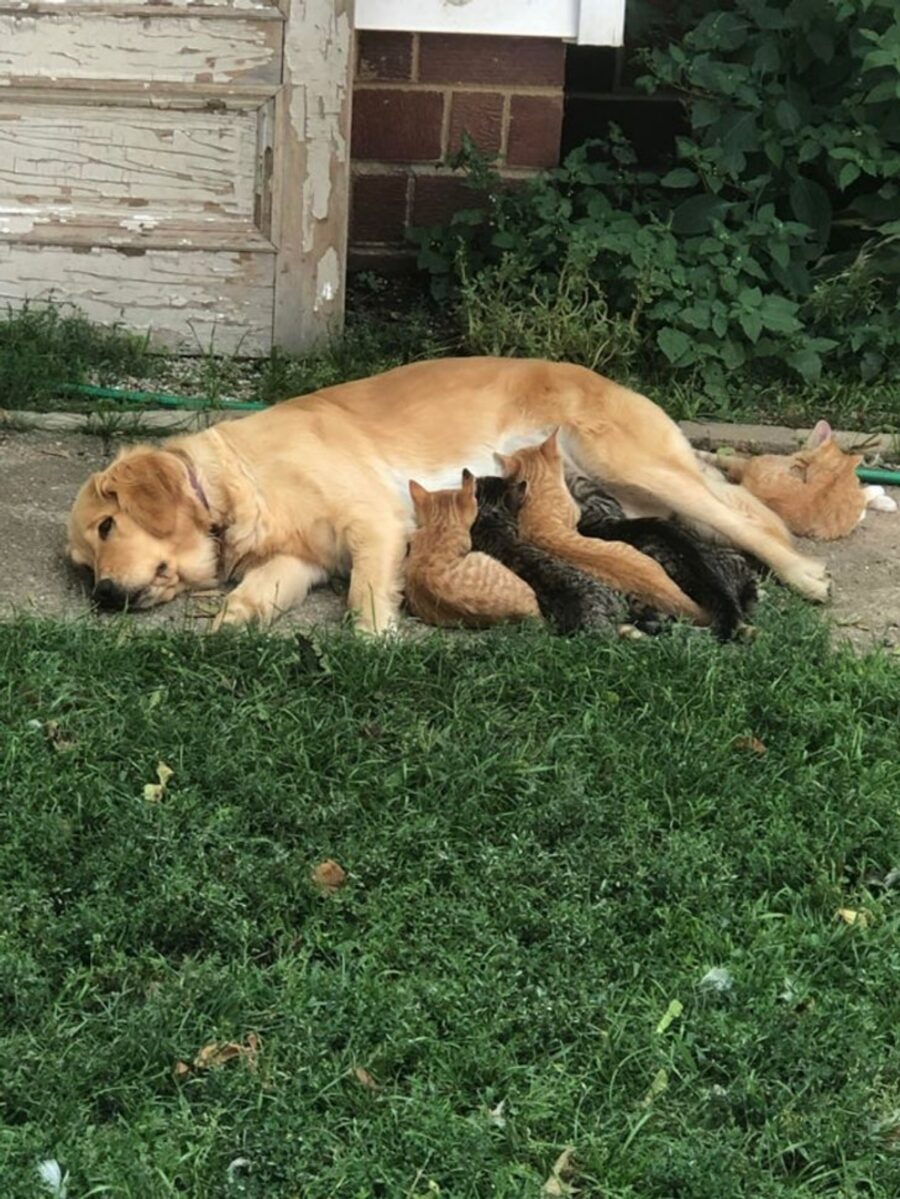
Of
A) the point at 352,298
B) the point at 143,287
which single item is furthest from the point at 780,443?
the point at 143,287

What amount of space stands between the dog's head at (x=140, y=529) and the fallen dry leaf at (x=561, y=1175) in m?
2.64

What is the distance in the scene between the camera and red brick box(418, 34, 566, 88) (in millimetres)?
7750

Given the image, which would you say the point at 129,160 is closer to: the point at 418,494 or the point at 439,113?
the point at 439,113

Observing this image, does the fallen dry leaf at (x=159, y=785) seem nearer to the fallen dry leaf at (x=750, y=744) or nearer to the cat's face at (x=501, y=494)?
the fallen dry leaf at (x=750, y=744)

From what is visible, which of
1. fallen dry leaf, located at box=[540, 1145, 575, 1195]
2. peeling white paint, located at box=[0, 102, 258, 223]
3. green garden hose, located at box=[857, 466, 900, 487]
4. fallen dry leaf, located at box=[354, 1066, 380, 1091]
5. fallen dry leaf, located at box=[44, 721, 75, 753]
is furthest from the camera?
peeling white paint, located at box=[0, 102, 258, 223]

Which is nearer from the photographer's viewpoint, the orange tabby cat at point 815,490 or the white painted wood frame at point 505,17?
the orange tabby cat at point 815,490

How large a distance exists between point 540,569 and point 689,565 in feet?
1.69

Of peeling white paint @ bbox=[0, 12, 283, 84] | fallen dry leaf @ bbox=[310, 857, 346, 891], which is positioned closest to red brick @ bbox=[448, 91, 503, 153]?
peeling white paint @ bbox=[0, 12, 283, 84]

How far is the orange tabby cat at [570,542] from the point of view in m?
5.02

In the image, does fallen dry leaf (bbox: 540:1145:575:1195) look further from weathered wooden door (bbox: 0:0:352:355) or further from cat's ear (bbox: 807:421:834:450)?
weathered wooden door (bbox: 0:0:352:355)

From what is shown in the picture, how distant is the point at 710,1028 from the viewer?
331 cm

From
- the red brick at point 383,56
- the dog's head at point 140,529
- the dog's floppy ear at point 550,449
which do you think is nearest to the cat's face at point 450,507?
the dog's floppy ear at point 550,449

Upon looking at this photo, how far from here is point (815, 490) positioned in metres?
6.01

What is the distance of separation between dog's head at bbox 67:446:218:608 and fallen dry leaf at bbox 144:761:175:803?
1.12 metres
